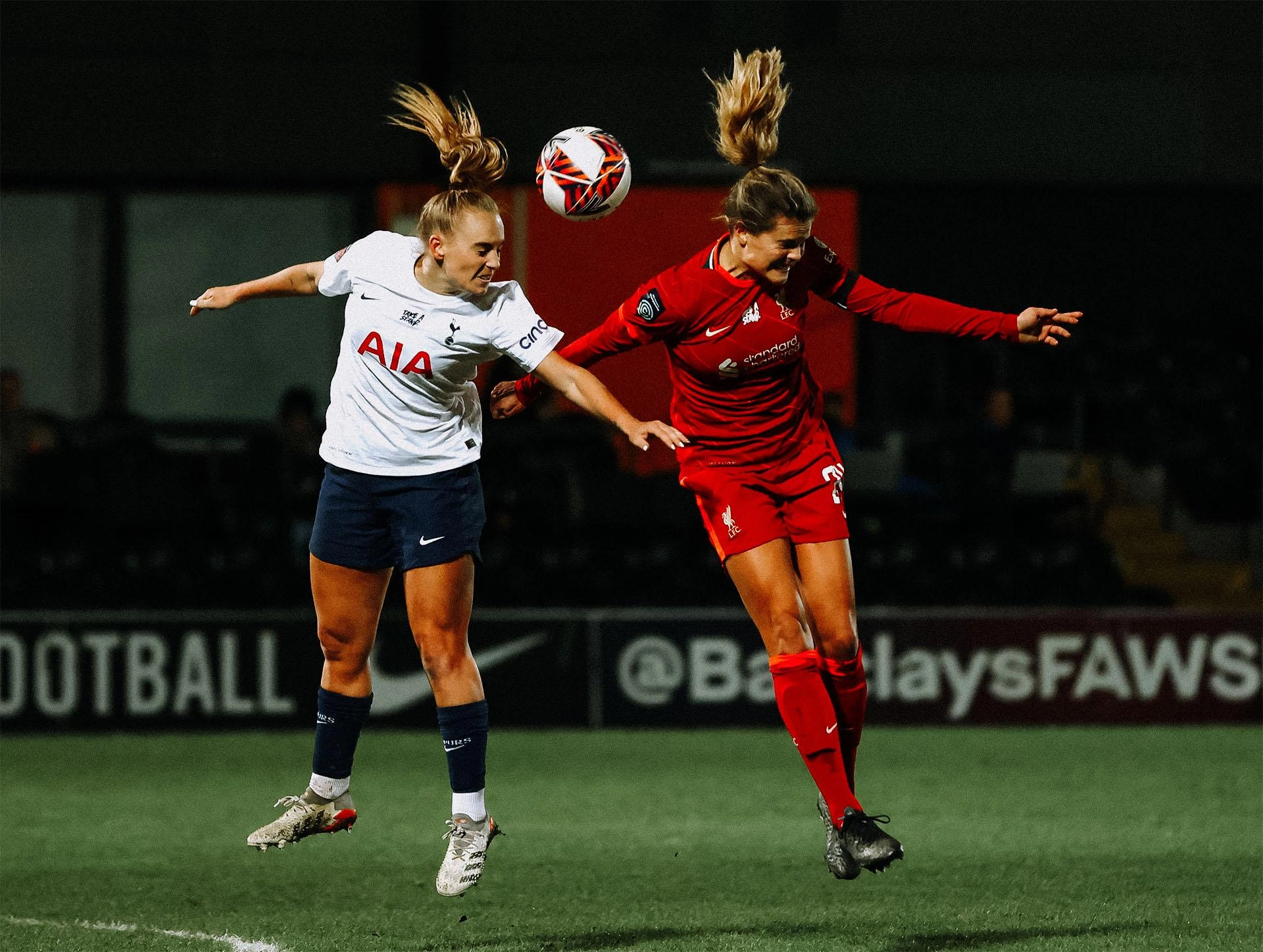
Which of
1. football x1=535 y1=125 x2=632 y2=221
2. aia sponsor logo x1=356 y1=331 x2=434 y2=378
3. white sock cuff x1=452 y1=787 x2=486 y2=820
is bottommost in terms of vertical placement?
white sock cuff x1=452 y1=787 x2=486 y2=820

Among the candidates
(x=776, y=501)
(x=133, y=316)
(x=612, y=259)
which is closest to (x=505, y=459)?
(x=612, y=259)

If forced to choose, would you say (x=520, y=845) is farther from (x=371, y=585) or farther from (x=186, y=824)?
(x=371, y=585)

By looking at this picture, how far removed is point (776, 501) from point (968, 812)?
254 centimetres

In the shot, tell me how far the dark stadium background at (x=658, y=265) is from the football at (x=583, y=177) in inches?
194

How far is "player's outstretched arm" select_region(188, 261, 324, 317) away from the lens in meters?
5.12

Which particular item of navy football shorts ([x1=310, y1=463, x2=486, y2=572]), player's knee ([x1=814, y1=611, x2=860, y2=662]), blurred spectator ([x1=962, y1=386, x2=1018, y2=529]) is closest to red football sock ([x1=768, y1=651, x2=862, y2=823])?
player's knee ([x1=814, y1=611, x2=860, y2=662])

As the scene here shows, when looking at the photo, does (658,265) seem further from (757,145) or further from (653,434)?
(653,434)

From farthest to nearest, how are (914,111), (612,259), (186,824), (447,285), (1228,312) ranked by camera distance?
(914,111), (1228,312), (612,259), (186,824), (447,285)

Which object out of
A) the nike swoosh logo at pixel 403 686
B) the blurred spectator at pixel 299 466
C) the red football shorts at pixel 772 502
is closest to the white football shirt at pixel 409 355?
the red football shorts at pixel 772 502

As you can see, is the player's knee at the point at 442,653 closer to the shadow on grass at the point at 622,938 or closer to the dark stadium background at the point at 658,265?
the shadow on grass at the point at 622,938

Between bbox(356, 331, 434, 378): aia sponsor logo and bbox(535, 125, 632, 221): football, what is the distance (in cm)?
64

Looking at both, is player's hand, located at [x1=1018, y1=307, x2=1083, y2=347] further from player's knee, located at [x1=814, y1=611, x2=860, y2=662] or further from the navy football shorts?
the navy football shorts

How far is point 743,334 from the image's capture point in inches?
205

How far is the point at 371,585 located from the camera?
16.9 feet
